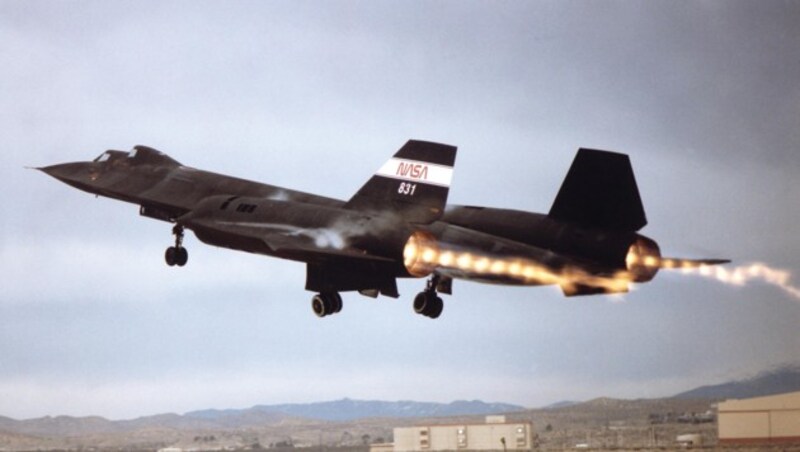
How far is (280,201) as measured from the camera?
4856 centimetres

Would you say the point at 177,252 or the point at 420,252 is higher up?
the point at 177,252

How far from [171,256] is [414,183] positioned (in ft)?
45.1

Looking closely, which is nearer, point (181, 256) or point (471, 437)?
point (181, 256)

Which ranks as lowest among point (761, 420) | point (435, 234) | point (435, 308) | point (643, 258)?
point (761, 420)

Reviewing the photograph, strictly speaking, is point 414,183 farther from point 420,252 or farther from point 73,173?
point 73,173

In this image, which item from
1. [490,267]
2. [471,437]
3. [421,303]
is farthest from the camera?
[471,437]

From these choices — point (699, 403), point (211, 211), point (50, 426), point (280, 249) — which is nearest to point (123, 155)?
point (211, 211)

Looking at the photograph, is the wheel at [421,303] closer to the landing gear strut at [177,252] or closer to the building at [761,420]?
the landing gear strut at [177,252]

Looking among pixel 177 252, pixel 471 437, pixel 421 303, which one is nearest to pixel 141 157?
pixel 177 252

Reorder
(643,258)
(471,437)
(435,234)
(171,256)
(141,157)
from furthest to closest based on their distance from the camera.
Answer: (471,437) → (141,157) → (171,256) → (435,234) → (643,258)

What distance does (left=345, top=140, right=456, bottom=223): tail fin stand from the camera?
4444cm

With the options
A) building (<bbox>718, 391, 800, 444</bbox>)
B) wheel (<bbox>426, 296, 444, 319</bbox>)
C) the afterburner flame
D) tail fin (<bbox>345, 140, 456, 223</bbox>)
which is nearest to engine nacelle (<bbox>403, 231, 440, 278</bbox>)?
the afterburner flame

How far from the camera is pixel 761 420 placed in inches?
3546

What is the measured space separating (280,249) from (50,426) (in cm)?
12932
